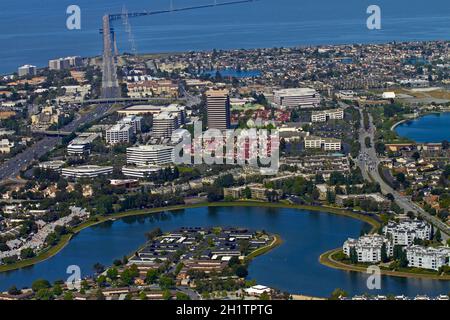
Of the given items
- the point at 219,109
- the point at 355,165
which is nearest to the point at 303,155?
the point at 355,165

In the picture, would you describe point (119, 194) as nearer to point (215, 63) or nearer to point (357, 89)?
point (357, 89)

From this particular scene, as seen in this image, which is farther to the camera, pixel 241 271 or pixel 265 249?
pixel 265 249

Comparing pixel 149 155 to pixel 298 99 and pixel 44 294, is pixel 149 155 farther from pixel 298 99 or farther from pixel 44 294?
pixel 44 294

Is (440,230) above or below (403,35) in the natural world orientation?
below

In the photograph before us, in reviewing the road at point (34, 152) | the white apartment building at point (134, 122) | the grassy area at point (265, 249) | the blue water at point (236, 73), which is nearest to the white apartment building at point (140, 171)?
the road at point (34, 152)

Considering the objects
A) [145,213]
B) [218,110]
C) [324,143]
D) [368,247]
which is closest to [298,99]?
[218,110]

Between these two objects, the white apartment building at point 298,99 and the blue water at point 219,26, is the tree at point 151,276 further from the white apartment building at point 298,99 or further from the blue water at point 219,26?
the blue water at point 219,26
